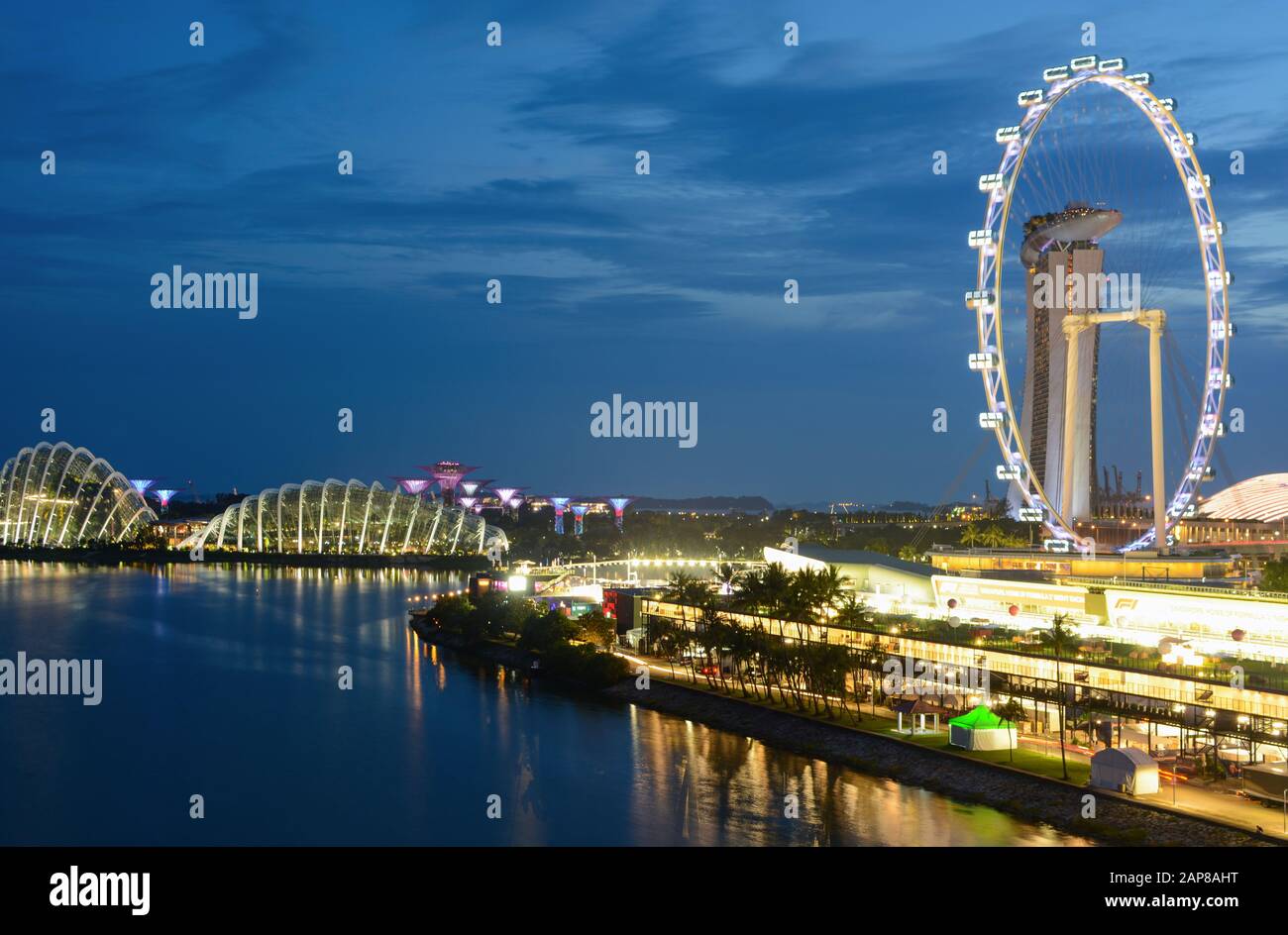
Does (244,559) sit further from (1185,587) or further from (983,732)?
(983,732)

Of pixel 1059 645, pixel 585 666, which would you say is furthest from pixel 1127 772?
pixel 585 666

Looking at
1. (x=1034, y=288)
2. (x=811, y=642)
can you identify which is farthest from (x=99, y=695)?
(x=1034, y=288)

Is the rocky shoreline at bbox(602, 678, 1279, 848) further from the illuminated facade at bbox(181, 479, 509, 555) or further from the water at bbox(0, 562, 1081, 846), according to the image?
the illuminated facade at bbox(181, 479, 509, 555)

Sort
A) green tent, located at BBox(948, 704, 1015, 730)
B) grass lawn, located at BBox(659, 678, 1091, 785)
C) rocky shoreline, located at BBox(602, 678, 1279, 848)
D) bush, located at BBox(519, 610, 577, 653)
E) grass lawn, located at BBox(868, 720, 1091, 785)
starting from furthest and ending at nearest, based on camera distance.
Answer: bush, located at BBox(519, 610, 577, 653) < green tent, located at BBox(948, 704, 1015, 730) < grass lawn, located at BBox(659, 678, 1091, 785) < grass lawn, located at BBox(868, 720, 1091, 785) < rocky shoreline, located at BBox(602, 678, 1279, 848)

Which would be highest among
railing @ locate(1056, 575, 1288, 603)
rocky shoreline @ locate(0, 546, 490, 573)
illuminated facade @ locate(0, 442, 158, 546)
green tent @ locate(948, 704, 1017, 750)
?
illuminated facade @ locate(0, 442, 158, 546)

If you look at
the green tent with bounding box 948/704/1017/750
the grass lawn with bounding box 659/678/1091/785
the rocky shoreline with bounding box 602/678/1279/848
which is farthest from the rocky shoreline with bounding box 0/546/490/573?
the green tent with bounding box 948/704/1017/750

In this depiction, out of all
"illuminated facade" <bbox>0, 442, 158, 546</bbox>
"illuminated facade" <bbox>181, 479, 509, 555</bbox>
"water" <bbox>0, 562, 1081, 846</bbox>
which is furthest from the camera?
"illuminated facade" <bbox>0, 442, 158, 546</bbox>
